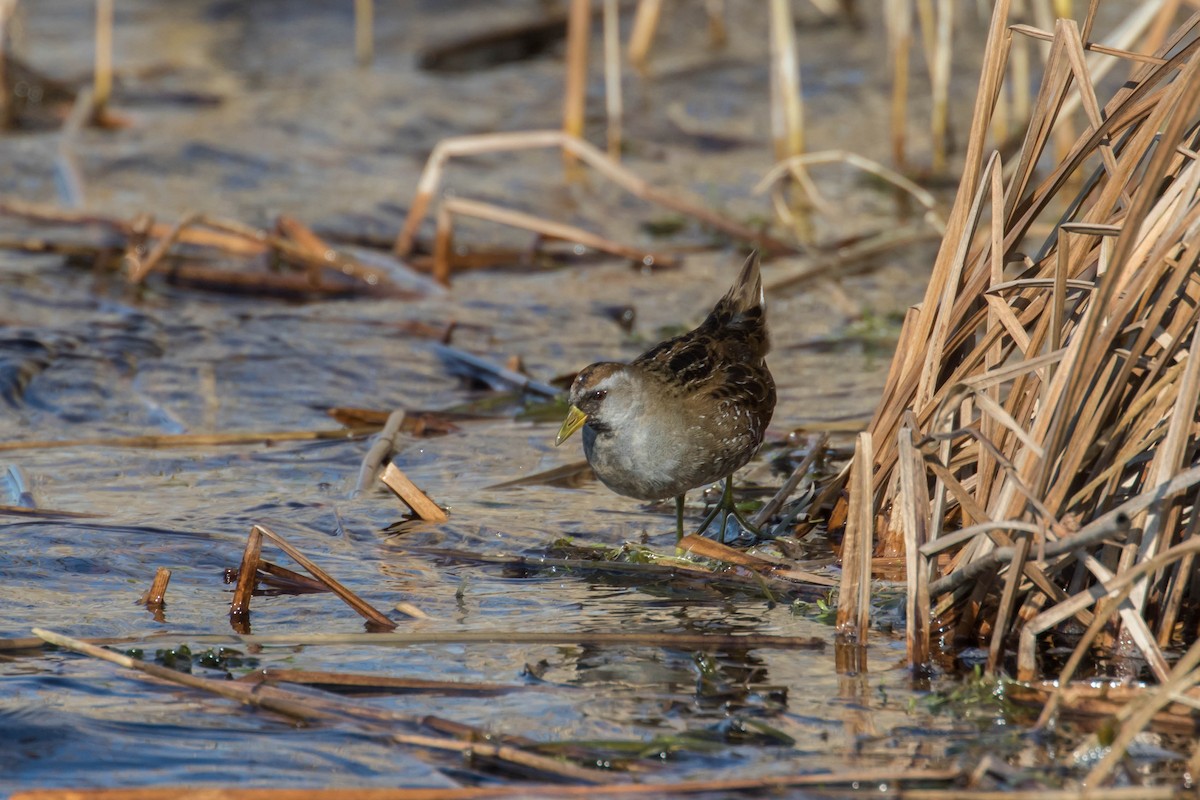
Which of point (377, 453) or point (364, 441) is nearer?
point (377, 453)

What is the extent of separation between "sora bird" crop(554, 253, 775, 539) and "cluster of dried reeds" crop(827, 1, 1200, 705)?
852 millimetres

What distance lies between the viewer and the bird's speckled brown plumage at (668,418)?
4.22 metres

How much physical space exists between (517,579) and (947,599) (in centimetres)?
118

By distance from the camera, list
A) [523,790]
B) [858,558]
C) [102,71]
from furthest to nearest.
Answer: [102,71] < [858,558] < [523,790]

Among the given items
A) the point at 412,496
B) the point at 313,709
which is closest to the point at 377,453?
the point at 412,496

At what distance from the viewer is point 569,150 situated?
24.4 ft

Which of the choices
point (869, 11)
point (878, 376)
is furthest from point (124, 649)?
point (869, 11)

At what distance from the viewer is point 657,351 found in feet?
15.3

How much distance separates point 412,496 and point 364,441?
1070 mm

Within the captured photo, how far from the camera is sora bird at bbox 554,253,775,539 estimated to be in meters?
4.22

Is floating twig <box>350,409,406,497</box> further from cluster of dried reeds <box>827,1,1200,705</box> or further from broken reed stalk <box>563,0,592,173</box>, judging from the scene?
broken reed stalk <box>563,0,592,173</box>

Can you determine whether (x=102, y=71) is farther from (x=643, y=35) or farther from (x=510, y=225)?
(x=643, y=35)

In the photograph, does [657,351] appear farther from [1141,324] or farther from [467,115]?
[467,115]

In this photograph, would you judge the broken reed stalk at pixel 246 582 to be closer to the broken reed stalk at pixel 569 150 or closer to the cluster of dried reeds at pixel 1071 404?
the cluster of dried reeds at pixel 1071 404
